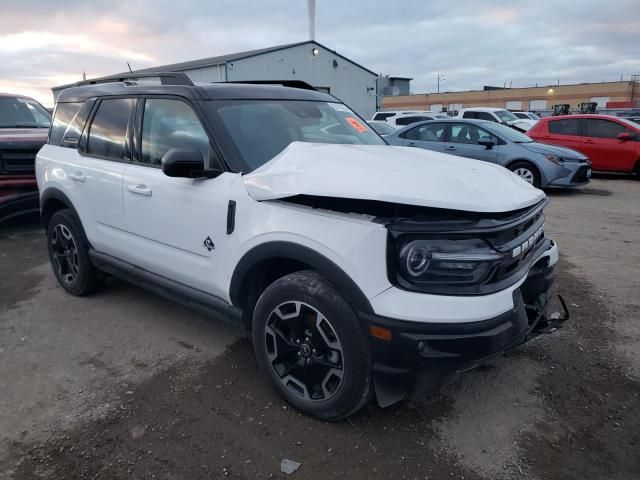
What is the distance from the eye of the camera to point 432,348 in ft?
7.14

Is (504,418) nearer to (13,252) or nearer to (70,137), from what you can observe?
(70,137)

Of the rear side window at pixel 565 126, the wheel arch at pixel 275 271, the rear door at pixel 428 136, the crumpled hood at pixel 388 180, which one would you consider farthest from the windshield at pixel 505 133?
the wheel arch at pixel 275 271

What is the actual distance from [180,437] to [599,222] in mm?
6995

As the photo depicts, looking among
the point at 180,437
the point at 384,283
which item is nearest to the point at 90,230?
the point at 180,437

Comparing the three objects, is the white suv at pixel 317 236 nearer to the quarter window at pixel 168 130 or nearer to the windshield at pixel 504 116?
the quarter window at pixel 168 130

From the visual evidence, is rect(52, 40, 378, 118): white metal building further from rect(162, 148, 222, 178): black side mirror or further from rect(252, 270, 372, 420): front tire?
rect(252, 270, 372, 420): front tire

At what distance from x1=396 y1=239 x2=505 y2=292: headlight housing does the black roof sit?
1.74 meters

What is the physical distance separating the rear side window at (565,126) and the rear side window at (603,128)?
0.85 ft

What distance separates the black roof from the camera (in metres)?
3.15

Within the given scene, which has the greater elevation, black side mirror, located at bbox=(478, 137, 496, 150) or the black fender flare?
black side mirror, located at bbox=(478, 137, 496, 150)

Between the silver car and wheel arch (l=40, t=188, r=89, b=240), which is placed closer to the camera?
wheel arch (l=40, t=188, r=89, b=240)

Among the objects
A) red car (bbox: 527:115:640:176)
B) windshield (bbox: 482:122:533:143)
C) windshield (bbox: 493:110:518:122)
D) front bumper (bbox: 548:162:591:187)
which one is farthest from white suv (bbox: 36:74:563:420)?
windshield (bbox: 493:110:518:122)

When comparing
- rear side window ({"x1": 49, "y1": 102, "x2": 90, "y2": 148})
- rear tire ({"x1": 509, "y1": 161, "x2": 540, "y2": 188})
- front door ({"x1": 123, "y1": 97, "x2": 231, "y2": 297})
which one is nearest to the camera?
front door ({"x1": 123, "y1": 97, "x2": 231, "y2": 297})

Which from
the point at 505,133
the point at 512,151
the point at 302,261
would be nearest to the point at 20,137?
the point at 302,261
